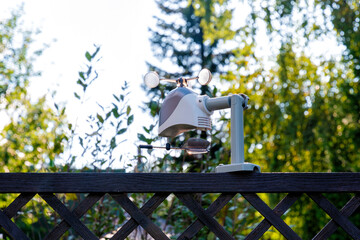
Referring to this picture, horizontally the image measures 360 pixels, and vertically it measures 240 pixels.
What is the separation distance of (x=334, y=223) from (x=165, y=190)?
0.62m

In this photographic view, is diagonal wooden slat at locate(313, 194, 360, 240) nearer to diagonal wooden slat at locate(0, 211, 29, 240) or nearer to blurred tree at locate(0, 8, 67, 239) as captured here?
diagonal wooden slat at locate(0, 211, 29, 240)

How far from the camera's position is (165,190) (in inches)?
59.0

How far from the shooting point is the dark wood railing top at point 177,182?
147 centimetres

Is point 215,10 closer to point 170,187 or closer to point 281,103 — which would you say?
point 281,103

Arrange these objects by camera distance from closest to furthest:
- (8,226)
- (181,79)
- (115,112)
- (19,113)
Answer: (8,226) → (181,79) → (115,112) → (19,113)

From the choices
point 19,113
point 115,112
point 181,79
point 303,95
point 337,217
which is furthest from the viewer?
point 303,95

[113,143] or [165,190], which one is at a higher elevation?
[113,143]

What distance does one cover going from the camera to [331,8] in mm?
6102

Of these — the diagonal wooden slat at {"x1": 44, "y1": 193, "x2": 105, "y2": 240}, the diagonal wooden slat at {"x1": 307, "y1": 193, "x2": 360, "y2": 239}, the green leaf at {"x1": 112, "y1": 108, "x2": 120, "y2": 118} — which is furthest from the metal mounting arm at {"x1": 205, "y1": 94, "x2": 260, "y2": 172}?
the green leaf at {"x1": 112, "y1": 108, "x2": 120, "y2": 118}

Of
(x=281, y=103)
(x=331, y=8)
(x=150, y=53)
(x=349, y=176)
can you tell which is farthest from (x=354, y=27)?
(x=150, y=53)

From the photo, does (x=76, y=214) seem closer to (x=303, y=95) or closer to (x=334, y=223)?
(x=334, y=223)

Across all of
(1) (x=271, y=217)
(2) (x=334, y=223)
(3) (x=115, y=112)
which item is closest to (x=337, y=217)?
(2) (x=334, y=223)

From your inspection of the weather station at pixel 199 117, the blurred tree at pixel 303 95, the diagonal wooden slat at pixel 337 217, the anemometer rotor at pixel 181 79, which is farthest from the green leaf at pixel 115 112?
the blurred tree at pixel 303 95

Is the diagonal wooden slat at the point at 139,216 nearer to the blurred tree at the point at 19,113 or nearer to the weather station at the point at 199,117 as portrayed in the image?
the weather station at the point at 199,117
